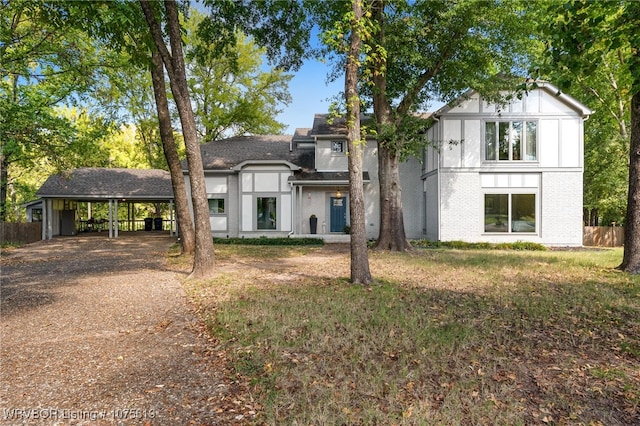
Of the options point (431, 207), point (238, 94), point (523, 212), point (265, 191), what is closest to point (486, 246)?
point (523, 212)

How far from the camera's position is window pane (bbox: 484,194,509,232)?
57.4 feet

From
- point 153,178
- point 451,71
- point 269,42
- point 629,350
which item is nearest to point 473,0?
point 451,71

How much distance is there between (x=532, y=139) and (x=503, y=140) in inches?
52.5

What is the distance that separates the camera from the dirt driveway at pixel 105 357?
3.21 m

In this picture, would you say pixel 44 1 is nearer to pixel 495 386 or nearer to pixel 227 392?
pixel 227 392

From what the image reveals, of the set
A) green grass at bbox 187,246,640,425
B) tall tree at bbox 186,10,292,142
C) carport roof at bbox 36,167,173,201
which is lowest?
green grass at bbox 187,246,640,425

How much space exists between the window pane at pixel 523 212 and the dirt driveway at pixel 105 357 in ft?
50.6

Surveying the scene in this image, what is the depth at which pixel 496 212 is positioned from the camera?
57.7 feet

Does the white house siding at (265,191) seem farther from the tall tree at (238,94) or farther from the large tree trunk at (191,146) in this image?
the tall tree at (238,94)

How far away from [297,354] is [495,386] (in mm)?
2130

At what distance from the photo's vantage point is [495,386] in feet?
12.0

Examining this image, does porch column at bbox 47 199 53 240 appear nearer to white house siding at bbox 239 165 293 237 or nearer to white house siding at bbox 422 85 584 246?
white house siding at bbox 239 165 293 237

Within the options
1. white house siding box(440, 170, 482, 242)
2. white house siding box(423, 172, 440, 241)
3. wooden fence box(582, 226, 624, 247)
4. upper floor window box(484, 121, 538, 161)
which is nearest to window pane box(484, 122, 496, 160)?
upper floor window box(484, 121, 538, 161)

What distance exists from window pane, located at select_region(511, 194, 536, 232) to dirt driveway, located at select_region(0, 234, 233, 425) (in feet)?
50.6
